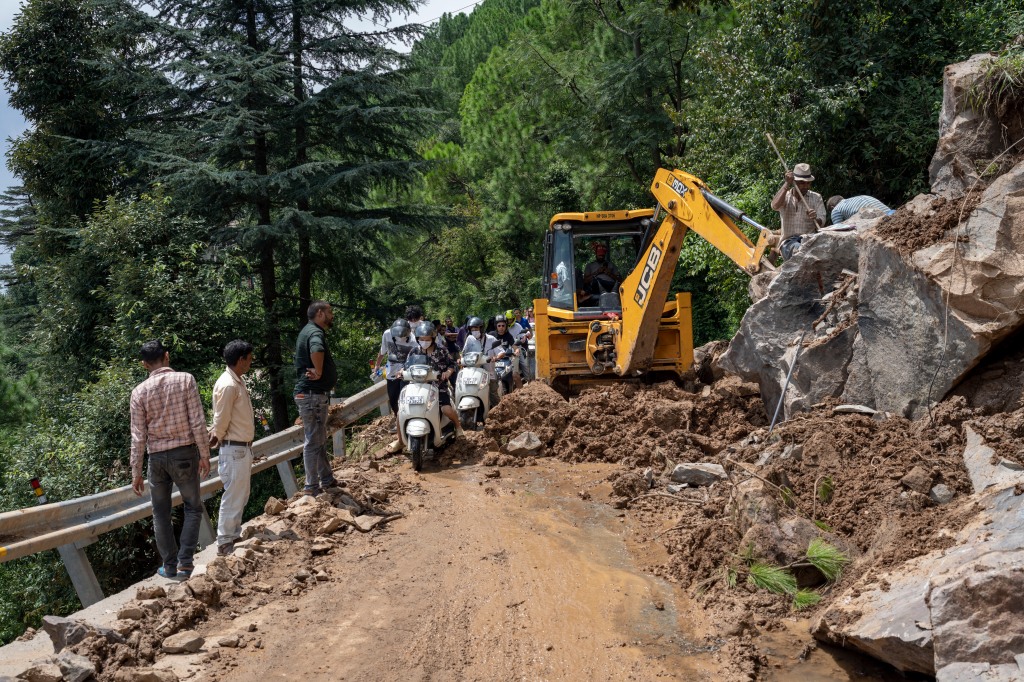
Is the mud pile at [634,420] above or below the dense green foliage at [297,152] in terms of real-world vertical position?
below

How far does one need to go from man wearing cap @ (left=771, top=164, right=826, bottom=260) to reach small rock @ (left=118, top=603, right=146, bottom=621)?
6.74 metres

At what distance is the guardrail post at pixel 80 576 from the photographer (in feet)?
22.1

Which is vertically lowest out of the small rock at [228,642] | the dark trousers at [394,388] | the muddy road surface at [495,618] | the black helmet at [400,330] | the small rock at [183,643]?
the muddy road surface at [495,618]

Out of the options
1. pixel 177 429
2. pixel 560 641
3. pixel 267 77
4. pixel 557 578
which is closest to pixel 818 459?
pixel 557 578

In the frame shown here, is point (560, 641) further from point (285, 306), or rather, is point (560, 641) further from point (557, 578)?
point (285, 306)

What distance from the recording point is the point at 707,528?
261 inches

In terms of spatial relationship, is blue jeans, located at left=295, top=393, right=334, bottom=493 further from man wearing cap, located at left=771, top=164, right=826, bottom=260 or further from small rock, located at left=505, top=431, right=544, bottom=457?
man wearing cap, located at left=771, top=164, right=826, bottom=260

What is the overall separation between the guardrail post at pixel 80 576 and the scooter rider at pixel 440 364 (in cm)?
430

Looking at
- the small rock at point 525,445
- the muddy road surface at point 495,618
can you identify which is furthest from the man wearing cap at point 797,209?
the small rock at point 525,445

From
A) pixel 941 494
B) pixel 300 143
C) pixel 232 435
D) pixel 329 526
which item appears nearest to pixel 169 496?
pixel 232 435

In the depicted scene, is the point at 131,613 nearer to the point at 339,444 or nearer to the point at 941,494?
the point at 941,494

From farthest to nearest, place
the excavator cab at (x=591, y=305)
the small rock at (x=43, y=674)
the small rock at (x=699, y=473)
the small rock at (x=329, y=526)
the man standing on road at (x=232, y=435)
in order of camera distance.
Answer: the excavator cab at (x=591, y=305) → the small rock at (x=699, y=473) → the small rock at (x=329, y=526) → the man standing on road at (x=232, y=435) → the small rock at (x=43, y=674)

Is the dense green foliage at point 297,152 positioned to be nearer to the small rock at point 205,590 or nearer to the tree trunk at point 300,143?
Answer: the tree trunk at point 300,143

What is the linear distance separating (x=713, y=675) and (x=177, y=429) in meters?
4.23
